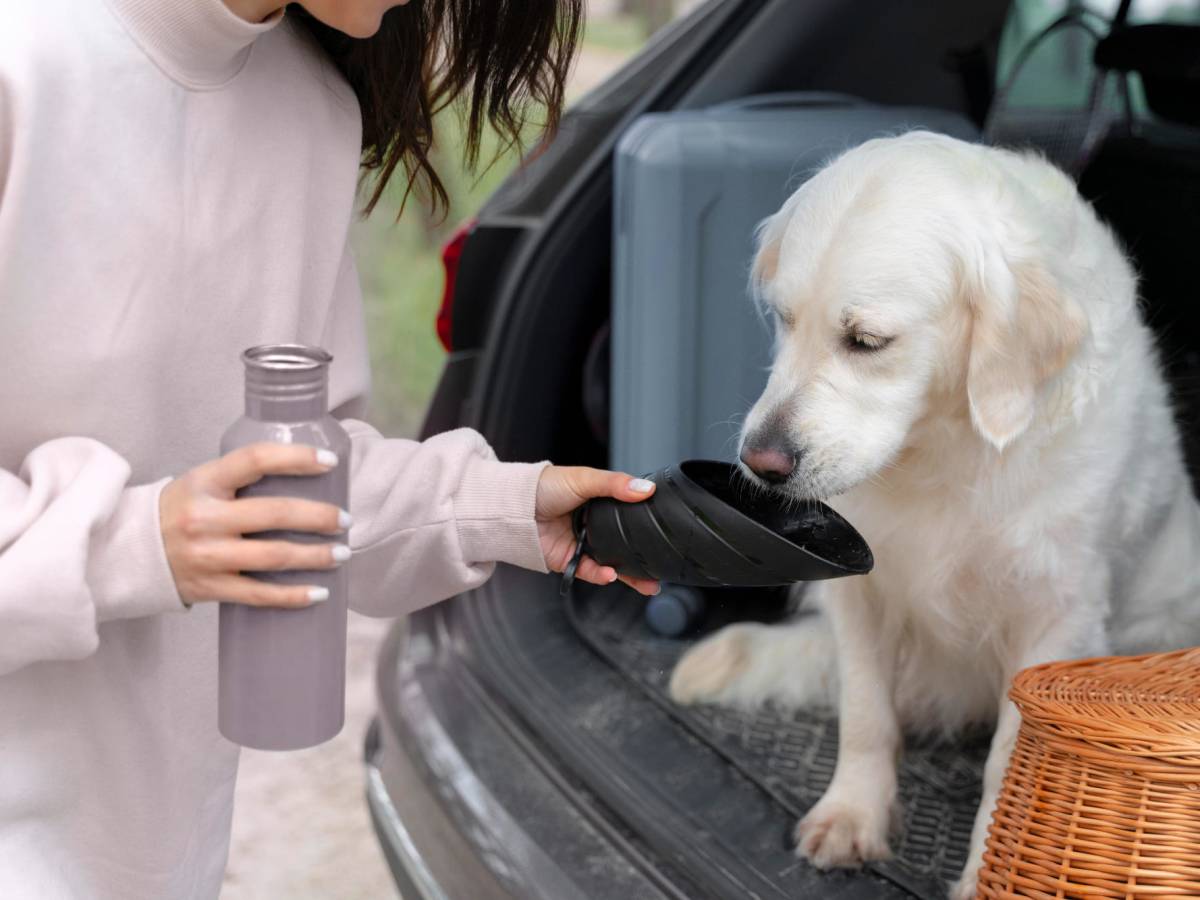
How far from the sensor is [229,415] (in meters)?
1.23

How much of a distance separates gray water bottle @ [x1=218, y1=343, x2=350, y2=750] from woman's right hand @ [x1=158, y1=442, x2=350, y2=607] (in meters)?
0.01

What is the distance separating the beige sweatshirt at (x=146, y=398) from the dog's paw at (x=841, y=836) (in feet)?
2.47

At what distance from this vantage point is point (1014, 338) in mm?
1611

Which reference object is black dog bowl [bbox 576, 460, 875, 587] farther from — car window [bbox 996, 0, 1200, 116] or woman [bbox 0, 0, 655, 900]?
car window [bbox 996, 0, 1200, 116]

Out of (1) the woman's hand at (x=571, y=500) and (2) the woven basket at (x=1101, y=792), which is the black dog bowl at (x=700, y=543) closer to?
(1) the woman's hand at (x=571, y=500)

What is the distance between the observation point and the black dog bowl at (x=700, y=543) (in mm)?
1164

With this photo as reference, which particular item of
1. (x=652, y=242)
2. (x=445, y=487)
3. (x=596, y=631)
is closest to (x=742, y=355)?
(x=652, y=242)

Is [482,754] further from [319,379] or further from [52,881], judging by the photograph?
[319,379]

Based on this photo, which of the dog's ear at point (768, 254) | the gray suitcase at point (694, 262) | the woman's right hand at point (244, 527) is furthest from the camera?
the gray suitcase at point (694, 262)

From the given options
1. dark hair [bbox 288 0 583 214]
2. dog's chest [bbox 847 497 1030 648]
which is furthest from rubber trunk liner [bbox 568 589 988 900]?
dark hair [bbox 288 0 583 214]

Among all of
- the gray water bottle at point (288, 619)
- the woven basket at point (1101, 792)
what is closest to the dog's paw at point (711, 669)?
the woven basket at point (1101, 792)

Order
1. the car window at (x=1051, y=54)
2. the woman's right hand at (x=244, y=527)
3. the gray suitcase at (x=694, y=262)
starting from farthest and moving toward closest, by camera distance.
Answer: the car window at (x=1051, y=54), the gray suitcase at (x=694, y=262), the woman's right hand at (x=244, y=527)

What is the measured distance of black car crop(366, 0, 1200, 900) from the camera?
1.78 metres

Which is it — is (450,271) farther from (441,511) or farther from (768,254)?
(441,511)
